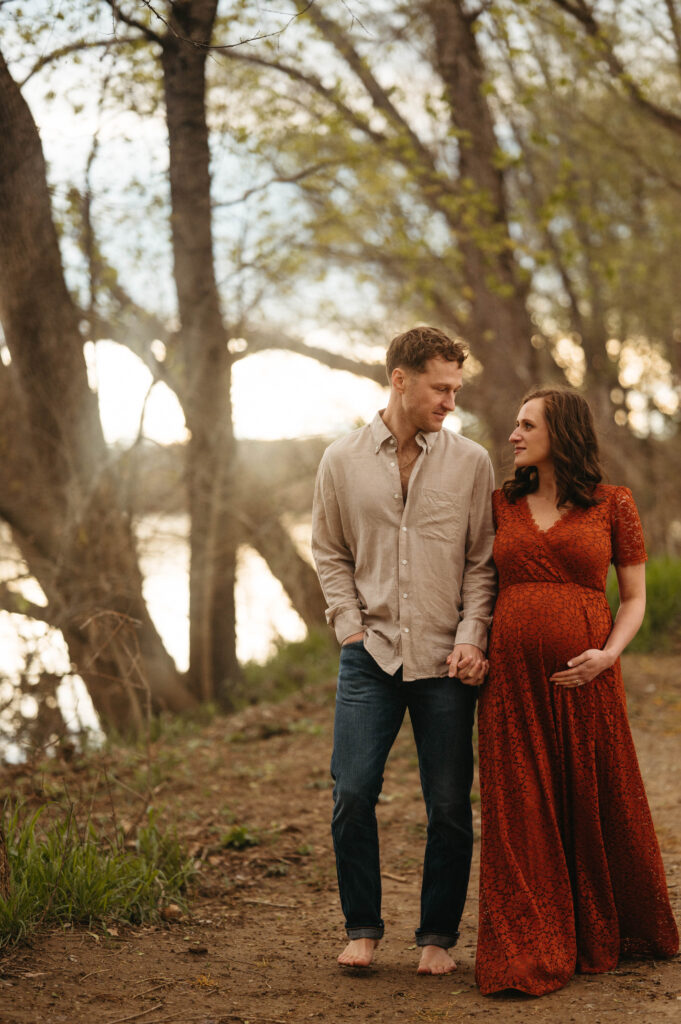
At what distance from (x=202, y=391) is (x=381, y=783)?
603 centimetres

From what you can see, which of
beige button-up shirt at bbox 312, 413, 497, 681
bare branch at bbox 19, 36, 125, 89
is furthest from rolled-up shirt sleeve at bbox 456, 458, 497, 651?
bare branch at bbox 19, 36, 125, 89

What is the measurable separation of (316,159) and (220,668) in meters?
5.07

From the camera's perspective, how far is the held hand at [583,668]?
344 cm

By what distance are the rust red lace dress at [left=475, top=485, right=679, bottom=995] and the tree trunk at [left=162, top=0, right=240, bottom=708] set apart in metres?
5.85

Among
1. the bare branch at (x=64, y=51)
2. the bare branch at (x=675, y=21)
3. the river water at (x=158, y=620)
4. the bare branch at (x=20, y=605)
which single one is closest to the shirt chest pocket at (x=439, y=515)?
the river water at (x=158, y=620)

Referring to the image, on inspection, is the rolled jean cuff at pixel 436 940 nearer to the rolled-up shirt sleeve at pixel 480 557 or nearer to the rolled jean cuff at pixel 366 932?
the rolled jean cuff at pixel 366 932

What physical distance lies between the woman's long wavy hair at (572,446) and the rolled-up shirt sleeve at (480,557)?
12 cm

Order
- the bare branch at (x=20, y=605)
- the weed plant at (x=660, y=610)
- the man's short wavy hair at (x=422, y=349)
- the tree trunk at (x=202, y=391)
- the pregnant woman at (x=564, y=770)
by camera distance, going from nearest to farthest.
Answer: the pregnant woman at (x=564, y=770)
the man's short wavy hair at (x=422, y=349)
the bare branch at (x=20, y=605)
the tree trunk at (x=202, y=391)
the weed plant at (x=660, y=610)

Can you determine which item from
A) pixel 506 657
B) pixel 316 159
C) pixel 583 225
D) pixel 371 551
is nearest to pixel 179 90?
pixel 316 159

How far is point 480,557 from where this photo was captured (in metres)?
3.77

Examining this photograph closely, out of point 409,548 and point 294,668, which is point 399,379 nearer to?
point 409,548

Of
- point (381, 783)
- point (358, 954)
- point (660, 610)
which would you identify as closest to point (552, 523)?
point (381, 783)

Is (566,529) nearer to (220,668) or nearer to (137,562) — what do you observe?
(137,562)

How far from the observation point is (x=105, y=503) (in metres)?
8.16
